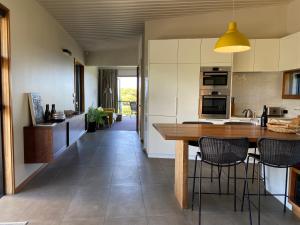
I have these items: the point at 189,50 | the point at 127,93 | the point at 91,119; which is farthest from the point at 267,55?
the point at 127,93

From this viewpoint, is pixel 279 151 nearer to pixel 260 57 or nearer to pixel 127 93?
pixel 260 57

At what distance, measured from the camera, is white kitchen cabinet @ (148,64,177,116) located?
477 cm

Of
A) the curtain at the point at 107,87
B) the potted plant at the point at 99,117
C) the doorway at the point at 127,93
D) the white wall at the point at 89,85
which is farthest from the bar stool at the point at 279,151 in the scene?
the doorway at the point at 127,93

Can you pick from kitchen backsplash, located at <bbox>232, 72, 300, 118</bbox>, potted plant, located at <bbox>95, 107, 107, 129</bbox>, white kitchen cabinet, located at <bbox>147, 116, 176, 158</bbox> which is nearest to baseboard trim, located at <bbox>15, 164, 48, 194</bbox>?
white kitchen cabinet, located at <bbox>147, 116, 176, 158</bbox>

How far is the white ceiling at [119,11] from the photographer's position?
4164 millimetres

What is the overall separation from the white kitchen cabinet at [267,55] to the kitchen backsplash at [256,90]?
13.4 inches

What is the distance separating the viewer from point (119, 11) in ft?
15.0

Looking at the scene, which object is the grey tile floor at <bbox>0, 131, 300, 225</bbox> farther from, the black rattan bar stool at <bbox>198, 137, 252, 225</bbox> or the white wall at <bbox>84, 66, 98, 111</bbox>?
the white wall at <bbox>84, 66, 98, 111</bbox>

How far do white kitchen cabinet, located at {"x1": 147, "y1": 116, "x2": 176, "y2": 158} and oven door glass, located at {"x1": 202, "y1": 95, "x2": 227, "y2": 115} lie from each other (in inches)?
34.2

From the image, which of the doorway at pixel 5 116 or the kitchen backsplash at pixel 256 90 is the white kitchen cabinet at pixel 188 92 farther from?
the doorway at pixel 5 116

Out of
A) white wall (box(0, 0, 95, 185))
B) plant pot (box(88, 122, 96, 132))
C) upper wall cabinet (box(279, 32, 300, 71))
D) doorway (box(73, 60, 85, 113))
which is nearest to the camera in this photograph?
white wall (box(0, 0, 95, 185))

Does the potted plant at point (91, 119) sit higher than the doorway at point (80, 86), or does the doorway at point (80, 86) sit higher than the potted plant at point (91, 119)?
the doorway at point (80, 86)

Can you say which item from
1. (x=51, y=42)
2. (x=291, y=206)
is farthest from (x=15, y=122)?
(x=291, y=206)

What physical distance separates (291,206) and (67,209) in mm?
2542
